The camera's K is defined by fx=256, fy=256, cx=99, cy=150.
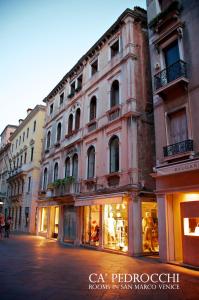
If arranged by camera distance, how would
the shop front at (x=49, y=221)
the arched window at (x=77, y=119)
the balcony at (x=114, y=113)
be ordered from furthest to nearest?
the shop front at (x=49, y=221)
the arched window at (x=77, y=119)
the balcony at (x=114, y=113)

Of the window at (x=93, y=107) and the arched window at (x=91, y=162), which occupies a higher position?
the window at (x=93, y=107)

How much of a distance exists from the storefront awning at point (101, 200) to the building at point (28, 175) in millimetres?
13302

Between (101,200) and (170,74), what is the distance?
713cm

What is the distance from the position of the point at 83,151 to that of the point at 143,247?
7.55 metres

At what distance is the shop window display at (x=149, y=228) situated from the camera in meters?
12.5

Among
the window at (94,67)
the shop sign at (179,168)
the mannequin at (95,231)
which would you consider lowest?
the mannequin at (95,231)

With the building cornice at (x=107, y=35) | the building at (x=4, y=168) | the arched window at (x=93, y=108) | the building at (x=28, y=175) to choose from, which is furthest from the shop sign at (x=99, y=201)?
the building at (x=4, y=168)

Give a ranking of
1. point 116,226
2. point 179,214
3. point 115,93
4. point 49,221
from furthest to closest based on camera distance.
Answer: point 49,221 < point 115,93 < point 116,226 < point 179,214

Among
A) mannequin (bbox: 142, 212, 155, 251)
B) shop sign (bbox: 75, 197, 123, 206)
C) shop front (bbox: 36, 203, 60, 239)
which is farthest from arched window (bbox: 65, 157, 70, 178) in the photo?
mannequin (bbox: 142, 212, 155, 251)

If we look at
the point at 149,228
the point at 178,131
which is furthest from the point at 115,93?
the point at 149,228

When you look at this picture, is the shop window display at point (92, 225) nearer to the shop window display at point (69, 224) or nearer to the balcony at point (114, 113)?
the shop window display at point (69, 224)

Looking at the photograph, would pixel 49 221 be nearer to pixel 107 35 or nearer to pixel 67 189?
pixel 67 189

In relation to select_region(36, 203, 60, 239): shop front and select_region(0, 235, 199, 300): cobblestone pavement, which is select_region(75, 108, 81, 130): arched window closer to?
select_region(36, 203, 60, 239): shop front

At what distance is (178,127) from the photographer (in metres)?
10.7
